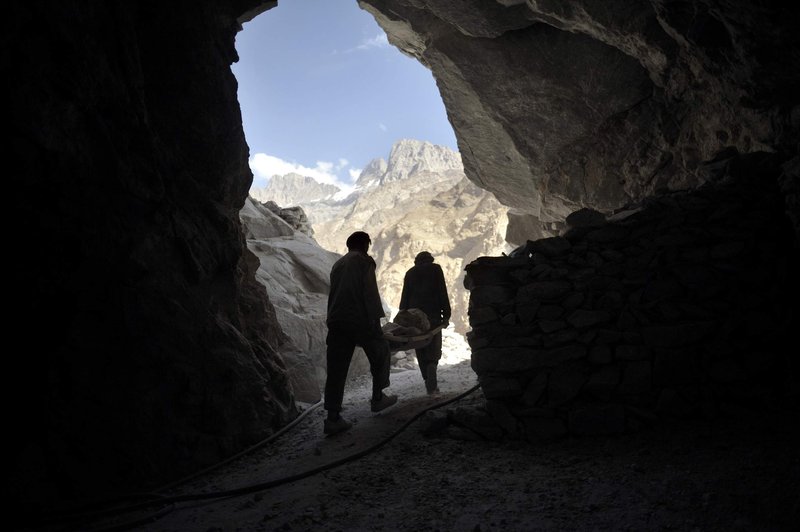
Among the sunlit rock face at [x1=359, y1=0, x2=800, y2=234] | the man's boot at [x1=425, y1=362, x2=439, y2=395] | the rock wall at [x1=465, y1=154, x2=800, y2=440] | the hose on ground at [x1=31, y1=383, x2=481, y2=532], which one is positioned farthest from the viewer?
the man's boot at [x1=425, y1=362, x2=439, y2=395]

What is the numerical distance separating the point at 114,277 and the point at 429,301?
3556 millimetres

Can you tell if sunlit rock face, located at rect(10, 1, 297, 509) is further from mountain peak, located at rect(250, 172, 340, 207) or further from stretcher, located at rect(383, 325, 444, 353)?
mountain peak, located at rect(250, 172, 340, 207)

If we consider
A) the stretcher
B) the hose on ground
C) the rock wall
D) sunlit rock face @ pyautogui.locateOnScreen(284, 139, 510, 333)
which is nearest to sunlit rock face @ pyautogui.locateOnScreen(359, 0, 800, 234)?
the rock wall

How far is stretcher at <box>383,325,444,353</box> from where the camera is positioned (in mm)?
4750

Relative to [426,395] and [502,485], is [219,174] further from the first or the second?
[502,485]

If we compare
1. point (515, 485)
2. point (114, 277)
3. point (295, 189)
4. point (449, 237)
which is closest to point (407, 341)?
point (515, 485)

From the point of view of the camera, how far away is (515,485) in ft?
8.83

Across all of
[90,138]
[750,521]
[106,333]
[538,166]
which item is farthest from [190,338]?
[538,166]

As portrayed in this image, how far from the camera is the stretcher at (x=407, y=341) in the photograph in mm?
4750

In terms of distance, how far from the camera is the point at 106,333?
11.3 feet

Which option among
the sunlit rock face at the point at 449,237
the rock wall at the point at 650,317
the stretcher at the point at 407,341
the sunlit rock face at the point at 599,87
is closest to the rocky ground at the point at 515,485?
the rock wall at the point at 650,317

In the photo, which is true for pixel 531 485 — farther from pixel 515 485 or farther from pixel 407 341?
pixel 407 341

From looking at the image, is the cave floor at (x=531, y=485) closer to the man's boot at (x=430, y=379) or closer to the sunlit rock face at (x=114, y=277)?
the sunlit rock face at (x=114, y=277)

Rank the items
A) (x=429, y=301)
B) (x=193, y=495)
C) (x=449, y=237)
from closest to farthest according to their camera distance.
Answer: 1. (x=193, y=495)
2. (x=429, y=301)
3. (x=449, y=237)
